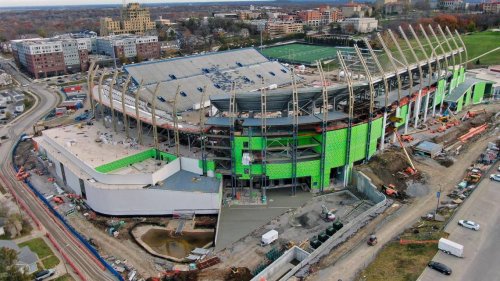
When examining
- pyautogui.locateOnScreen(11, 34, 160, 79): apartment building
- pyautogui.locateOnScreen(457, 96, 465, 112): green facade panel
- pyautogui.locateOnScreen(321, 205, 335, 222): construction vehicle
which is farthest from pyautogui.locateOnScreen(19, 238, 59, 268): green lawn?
pyautogui.locateOnScreen(11, 34, 160, 79): apartment building

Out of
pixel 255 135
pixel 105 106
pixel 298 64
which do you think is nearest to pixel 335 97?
pixel 255 135

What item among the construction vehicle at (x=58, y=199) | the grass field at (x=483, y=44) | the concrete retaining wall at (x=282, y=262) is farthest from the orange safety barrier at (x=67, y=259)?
the grass field at (x=483, y=44)

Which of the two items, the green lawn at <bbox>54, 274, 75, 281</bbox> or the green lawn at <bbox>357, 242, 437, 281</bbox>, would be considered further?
the green lawn at <bbox>54, 274, 75, 281</bbox>

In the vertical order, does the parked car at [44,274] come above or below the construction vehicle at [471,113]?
below

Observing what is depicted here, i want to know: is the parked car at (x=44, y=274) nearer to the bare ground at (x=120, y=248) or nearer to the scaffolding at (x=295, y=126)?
the bare ground at (x=120, y=248)

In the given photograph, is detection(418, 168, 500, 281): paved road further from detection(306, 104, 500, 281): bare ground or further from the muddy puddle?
the muddy puddle

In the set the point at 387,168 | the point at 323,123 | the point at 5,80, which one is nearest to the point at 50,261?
the point at 323,123

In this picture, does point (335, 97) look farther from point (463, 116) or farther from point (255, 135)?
point (463, 116)
